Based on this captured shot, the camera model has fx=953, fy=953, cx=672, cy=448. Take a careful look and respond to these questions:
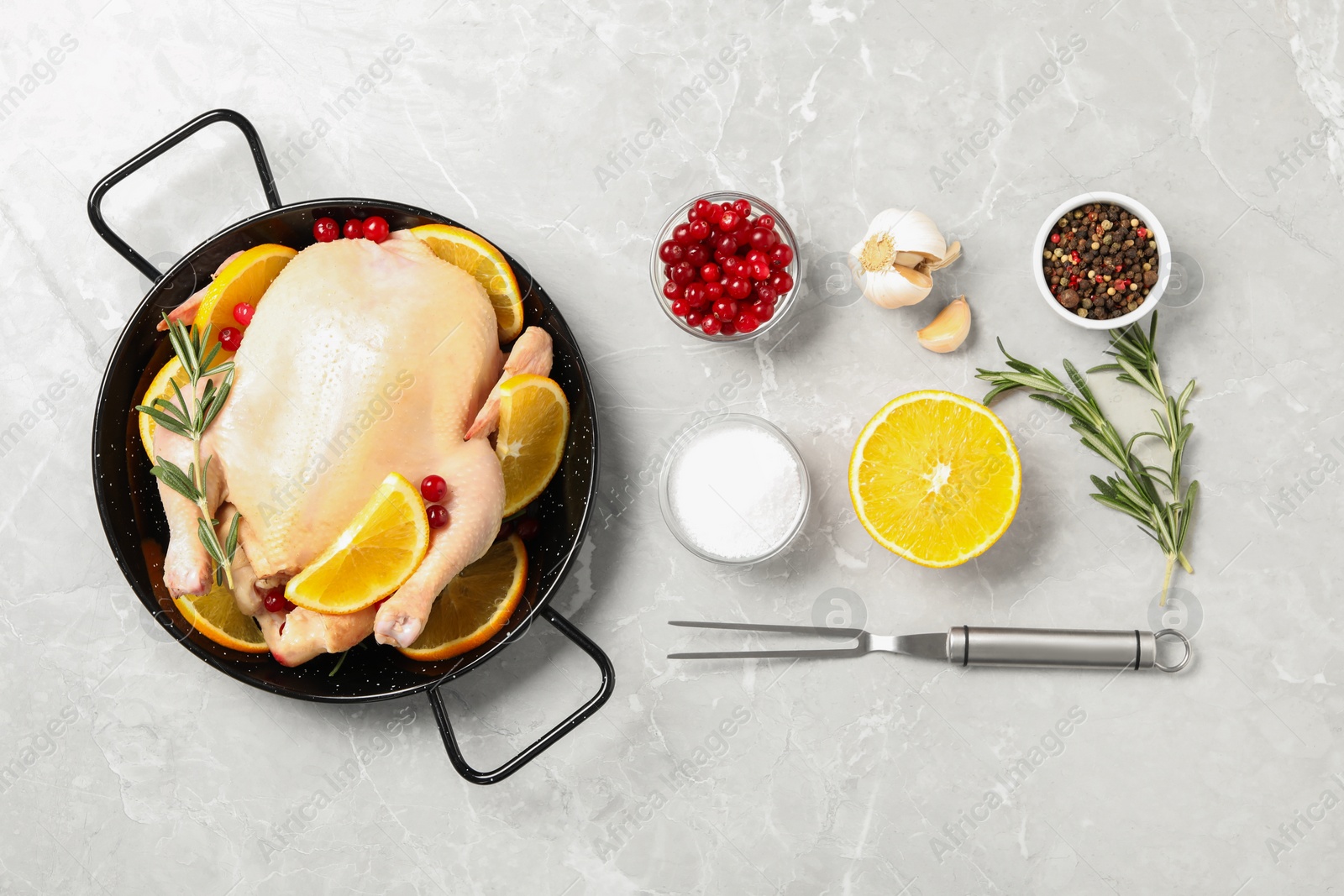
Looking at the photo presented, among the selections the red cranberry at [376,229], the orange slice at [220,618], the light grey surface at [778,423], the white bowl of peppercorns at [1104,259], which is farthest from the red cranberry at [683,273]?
the orange slice at [220,618]

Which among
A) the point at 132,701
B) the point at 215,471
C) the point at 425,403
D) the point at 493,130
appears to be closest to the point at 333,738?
the point at 132,701

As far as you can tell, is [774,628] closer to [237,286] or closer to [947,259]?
[947,259]

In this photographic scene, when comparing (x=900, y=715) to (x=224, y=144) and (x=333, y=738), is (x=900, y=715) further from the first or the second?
(x=224, y=144)

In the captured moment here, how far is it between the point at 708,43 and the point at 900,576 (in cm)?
117

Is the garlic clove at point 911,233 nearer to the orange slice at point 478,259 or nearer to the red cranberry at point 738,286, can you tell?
the red cranberry at point 738,286

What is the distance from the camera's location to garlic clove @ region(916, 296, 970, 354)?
188cm

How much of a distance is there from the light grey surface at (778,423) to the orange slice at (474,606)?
0.65 ft

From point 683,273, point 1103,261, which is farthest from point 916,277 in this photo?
point 683,273

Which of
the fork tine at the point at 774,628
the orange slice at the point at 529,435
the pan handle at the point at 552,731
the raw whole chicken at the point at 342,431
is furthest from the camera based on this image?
the fork tine at the point at 774,628

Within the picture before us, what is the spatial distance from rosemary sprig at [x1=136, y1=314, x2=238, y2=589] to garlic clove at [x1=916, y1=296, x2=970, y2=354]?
129 cm

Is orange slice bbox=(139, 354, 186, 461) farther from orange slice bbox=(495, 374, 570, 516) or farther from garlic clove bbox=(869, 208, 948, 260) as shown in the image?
garlic clove bbox=(869, 208, 948, 260)

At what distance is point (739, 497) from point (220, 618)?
1.00 meters

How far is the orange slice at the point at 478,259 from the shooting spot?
176 cm

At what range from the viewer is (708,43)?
1.99 meters
